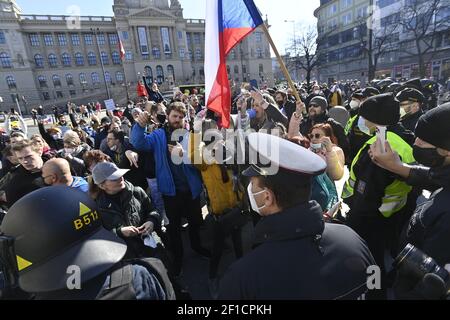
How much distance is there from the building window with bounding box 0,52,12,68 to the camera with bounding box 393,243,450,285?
7559 centimetres

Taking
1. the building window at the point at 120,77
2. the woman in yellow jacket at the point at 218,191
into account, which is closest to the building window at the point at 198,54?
the building window at the point at 120,77

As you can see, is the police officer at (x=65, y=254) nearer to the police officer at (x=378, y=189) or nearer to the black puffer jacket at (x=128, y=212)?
the black puffer jacket at (x=128, y=212)

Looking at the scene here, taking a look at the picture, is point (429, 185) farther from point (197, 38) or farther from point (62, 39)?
point (197, 38)

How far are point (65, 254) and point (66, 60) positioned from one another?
75450 millimetres

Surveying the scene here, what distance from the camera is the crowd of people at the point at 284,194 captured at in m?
1.19

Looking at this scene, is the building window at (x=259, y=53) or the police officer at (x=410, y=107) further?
the building window at (x=259, y=53)

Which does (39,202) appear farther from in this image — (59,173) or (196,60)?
(196,60)

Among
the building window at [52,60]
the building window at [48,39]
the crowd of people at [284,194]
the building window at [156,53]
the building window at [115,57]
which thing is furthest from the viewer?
the building window at [156,53]

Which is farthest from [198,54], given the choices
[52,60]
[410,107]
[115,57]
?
[410,107]

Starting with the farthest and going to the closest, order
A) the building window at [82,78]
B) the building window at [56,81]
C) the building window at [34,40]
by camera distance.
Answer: the building window at [82,78]
the building window at [56,81]
the building window at [34,40]

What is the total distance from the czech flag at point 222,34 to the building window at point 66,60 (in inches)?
2872

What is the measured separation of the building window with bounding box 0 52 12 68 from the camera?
187 feet

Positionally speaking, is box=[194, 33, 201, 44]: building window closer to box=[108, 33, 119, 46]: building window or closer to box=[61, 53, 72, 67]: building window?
box=[108, 33, 119, 46]: building window
